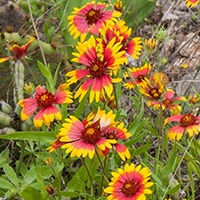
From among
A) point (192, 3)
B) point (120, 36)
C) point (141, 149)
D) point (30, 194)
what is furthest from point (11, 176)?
point (192, 3)

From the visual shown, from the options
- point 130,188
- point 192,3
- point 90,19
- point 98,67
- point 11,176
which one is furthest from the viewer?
point 192,3

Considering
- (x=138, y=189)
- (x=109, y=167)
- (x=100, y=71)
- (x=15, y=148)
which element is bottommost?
(x=15, y=148)

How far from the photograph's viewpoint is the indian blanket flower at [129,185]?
1.19 metres

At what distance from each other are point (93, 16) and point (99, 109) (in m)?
0.36

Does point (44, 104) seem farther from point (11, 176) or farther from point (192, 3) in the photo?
point (192, 3)

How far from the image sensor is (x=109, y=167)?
1.51m

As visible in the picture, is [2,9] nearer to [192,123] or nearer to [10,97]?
[10,97]

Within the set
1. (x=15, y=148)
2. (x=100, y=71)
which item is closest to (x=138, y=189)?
(x=100, y=71)

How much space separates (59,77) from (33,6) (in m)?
0.69

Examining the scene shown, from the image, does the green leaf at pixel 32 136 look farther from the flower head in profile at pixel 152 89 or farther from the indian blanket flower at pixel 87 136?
the flower head in profile at pixel 152 89

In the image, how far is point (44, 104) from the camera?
1343 mm

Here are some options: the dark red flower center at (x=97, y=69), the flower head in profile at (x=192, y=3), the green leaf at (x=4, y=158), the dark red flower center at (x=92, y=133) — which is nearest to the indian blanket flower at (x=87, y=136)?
the dark red flower center at (x=92, y=133)

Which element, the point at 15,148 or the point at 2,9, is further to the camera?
the point at 2,9

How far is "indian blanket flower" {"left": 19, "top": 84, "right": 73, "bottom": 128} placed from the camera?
1297 millimetres
